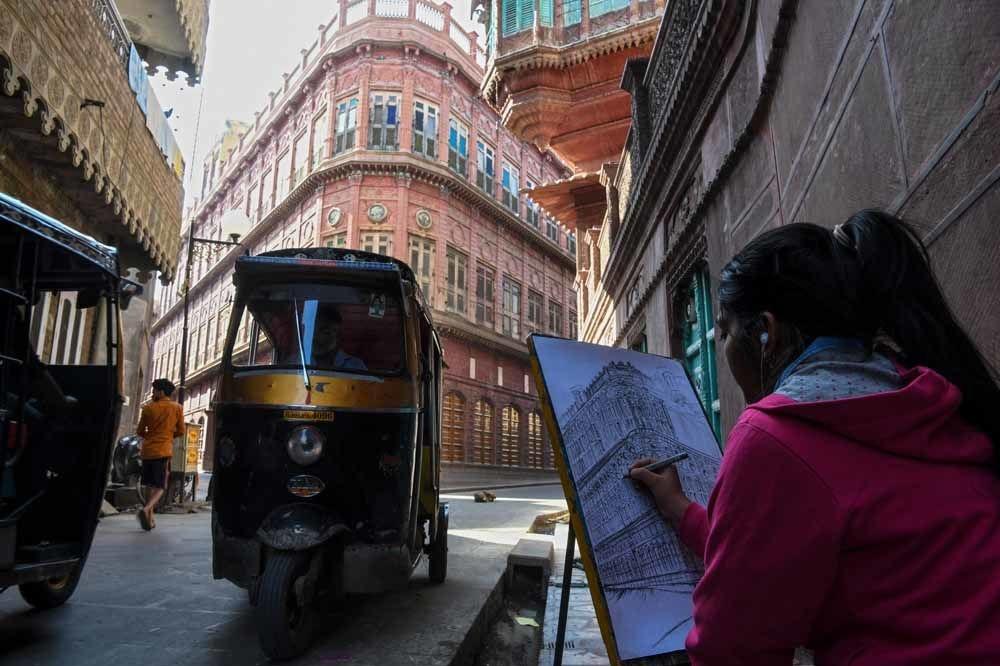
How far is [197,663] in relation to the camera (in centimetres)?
311

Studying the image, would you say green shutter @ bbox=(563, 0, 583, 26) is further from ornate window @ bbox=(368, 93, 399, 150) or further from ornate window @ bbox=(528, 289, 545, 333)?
ornate window @ bbox=(528, 289, 545, 333)

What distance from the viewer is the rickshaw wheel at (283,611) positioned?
310 centimetres

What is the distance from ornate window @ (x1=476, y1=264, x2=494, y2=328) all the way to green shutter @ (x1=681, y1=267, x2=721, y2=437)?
2135 centimetres

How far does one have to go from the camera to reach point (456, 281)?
27.4 metres

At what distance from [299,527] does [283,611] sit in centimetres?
44

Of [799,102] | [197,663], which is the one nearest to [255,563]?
[197,663]

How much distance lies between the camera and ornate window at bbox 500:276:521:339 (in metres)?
30.5

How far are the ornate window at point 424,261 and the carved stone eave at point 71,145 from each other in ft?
45.2

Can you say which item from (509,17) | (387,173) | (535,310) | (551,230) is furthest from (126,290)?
(551,230)

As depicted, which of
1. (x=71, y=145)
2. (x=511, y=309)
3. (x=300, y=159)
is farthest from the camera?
(x=511, y=309)

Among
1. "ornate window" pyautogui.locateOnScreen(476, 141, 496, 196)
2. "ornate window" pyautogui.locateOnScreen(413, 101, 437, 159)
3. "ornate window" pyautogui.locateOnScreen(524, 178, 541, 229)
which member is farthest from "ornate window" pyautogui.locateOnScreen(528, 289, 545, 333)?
"ornate window" pyautogui.locateOnScreen(413, 101, 437, 159)

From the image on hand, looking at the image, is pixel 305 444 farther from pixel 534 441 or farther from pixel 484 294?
pixel 534 441

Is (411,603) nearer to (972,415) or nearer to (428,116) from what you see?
(972,415)

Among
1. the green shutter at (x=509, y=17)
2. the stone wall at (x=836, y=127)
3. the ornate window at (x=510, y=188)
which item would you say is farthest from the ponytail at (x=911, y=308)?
the ornate window at (x=510, y=188)
